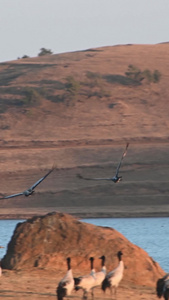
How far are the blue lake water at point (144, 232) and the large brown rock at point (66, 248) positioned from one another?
8148 millimetres

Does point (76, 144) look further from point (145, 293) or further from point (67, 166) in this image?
point (145, 293)

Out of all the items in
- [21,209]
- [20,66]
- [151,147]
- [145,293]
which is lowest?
[145,293]

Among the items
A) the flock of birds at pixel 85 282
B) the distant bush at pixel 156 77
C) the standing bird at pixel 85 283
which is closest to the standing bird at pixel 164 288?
the flock of birds at pixel 85 282

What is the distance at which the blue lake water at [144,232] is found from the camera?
1394 inches

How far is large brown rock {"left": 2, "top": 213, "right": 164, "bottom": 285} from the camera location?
19.8m

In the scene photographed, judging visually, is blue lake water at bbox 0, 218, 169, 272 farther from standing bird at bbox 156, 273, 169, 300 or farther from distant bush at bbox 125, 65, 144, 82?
distant bush at bbox 125, 65, 144, 82

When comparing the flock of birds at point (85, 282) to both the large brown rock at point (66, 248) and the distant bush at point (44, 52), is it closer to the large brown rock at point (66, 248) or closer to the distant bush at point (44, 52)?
the large brown rock at point (66, 248)

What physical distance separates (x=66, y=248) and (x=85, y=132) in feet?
198

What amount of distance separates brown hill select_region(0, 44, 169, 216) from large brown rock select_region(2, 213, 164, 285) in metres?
44.7

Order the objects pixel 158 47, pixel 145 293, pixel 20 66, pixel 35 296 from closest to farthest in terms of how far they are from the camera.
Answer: pixel 35 296 → pixel 145 293 → pixel 20 66 → pixel 158 47

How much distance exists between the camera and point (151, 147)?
75062mm

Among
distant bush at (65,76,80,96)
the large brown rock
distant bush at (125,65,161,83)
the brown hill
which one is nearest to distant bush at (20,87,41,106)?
the brown hill

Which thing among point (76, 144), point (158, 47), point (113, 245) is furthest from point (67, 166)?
point (113, 245)

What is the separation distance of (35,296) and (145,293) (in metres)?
2.83
